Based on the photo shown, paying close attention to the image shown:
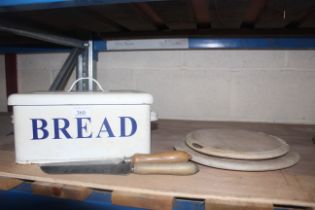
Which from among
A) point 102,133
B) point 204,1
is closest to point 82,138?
point 102,133

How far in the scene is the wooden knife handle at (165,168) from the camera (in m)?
0.50

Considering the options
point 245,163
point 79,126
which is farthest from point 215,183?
point 79,126

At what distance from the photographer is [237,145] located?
594 mm

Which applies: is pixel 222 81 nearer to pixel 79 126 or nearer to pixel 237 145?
pixel 237 145

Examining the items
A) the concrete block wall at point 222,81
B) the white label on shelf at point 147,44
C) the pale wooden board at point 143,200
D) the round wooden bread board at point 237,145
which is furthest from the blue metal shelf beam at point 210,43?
the pale wooden board at point 143,200

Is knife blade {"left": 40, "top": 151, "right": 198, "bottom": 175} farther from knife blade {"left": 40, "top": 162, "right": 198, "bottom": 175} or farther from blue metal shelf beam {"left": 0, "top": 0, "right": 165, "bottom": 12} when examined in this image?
blue metal shelf beam {"left": 0, "top": 0, "right": 165, "bottom": 12}

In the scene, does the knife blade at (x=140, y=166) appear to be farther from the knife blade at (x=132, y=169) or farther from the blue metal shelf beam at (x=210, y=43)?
the blue metal shelf beam at (x=210, y=43)

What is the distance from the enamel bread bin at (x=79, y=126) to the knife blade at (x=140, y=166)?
0.03 meters

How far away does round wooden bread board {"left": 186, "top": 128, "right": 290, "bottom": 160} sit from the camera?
1.76 ft

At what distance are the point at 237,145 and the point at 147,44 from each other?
0.65m

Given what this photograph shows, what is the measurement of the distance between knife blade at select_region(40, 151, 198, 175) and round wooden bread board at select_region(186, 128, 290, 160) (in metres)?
0.08

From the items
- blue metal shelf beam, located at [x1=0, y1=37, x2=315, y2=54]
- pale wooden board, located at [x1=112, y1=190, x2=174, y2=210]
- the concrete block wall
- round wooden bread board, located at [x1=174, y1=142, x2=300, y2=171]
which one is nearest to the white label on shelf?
blue metal shelf beam, located at [x1=0, y1=37, x2=315, y2=54]

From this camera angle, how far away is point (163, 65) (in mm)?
1186

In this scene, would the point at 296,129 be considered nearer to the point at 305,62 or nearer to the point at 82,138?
the point at 305,62
